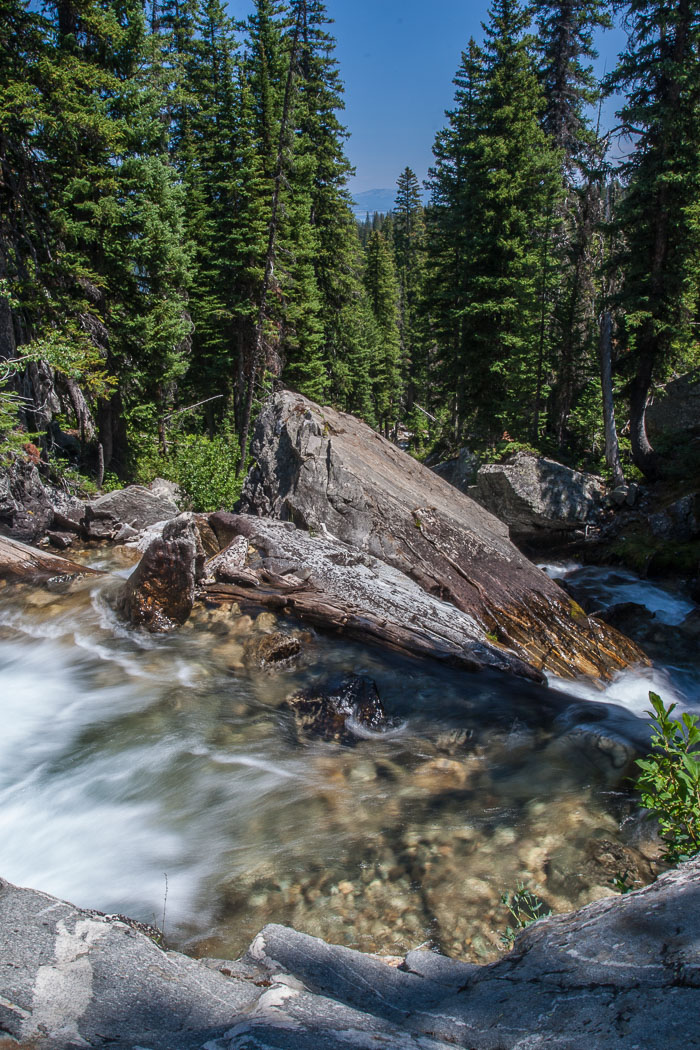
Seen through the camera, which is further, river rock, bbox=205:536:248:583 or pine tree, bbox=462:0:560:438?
pine tree, bbox=462:0:560:438

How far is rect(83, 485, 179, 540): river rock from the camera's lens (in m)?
13.3

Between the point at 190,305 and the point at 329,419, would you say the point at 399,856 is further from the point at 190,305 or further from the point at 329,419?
the point at 190,305

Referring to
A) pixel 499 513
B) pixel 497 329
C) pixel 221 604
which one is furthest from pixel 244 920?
pixel 497 329

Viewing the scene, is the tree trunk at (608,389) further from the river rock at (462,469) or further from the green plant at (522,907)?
the green plant at (522,907)

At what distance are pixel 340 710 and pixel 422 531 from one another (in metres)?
4.29

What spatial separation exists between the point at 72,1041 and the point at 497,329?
71.0ft

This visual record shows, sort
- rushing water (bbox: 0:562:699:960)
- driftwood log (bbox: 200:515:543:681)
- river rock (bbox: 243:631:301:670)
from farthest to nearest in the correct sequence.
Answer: driftwood log (bbox: 200:515:543:681)
river rock (bbox: 243:631:301:670)
rushing water (bbox: 0:562:699:960)

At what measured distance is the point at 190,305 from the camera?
22.6 m

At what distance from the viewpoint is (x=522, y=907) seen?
3746 millimetres

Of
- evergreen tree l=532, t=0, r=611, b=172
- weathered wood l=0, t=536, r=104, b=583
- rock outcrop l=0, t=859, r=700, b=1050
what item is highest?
evergreen tree l=532, t=0, r=611, b=172

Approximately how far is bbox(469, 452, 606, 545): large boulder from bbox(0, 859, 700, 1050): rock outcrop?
618 inches

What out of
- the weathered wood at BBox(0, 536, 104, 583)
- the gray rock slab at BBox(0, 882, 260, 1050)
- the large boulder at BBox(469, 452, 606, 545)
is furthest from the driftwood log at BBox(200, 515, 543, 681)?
the large boulder at BBox(469, 452, 606, 545)

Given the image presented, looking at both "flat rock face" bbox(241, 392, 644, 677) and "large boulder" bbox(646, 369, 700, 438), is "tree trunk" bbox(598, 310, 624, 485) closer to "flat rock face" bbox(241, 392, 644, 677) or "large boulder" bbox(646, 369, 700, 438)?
"large boulder" bbox(646, 369, 700, 438)

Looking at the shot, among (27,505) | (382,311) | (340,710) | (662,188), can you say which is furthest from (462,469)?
(382,311)
